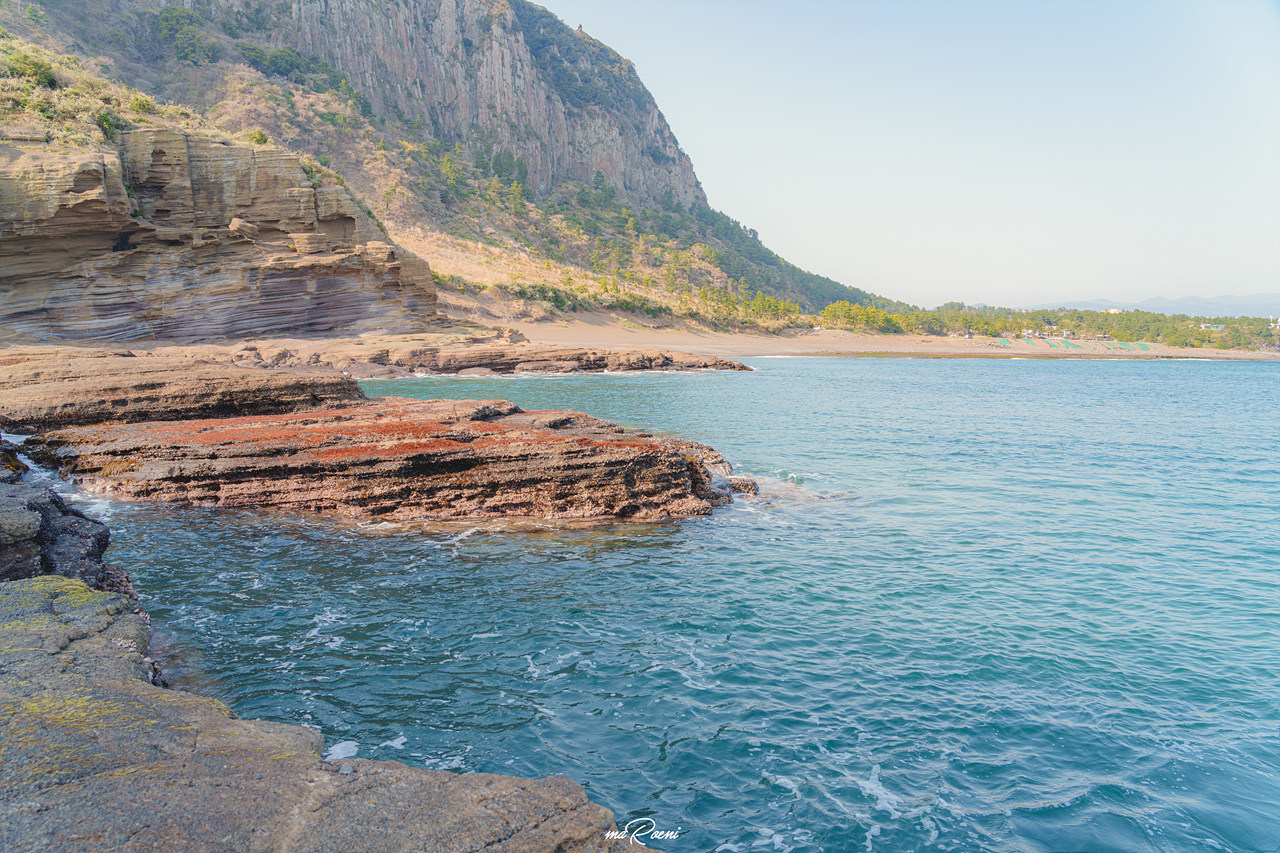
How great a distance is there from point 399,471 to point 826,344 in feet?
335

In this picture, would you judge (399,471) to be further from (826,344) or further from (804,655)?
(826,344)

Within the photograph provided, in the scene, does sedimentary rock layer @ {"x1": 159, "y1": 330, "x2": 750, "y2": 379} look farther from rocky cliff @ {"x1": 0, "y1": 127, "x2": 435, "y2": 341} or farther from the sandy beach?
the sandy beach

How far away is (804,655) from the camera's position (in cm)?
937

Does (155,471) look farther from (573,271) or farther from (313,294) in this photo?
(573,271)

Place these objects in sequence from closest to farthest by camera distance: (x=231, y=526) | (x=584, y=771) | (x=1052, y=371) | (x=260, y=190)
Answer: (x=584, y=771)
(x=231, y=526)
(x=260, y=190)
(x=1052, y=371)

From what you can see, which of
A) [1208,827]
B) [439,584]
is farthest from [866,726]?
[439,584]

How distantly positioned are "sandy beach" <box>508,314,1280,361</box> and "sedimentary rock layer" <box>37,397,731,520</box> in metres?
55.9

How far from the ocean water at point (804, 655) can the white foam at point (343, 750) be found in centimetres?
4

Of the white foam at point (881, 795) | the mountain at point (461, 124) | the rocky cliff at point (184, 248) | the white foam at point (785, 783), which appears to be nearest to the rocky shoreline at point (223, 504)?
the white foam at point (785, 783)

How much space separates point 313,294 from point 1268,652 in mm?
52006

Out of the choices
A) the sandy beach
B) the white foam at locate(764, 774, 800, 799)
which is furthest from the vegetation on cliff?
the white foam at locate(764, 774, 800, 799)

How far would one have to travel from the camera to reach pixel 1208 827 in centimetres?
634

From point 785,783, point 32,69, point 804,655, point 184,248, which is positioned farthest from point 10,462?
point 32,69

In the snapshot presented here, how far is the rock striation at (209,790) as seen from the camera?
12.1 ft
